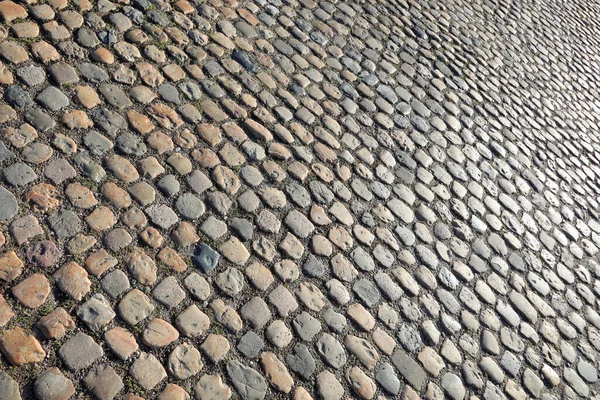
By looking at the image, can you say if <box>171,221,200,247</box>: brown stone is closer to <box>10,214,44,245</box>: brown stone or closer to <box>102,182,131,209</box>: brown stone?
<box>102,182,131,209</box>: brown stone

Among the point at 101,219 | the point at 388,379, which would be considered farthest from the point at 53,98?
the point at 388,379

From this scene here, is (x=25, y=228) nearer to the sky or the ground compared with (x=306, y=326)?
nearer to the ground

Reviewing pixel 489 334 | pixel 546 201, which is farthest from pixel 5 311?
pixel 546 201

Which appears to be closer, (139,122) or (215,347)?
(215,347)

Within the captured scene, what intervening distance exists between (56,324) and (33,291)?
0.62 feet

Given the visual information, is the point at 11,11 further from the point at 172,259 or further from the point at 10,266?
the point at 172,259

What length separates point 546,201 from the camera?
4.62 metres

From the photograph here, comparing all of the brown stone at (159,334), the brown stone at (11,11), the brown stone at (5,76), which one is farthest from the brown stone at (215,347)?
the brown stone at (11,11)

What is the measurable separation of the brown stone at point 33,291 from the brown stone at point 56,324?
0.25 ft

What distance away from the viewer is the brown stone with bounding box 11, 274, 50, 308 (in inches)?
96.0

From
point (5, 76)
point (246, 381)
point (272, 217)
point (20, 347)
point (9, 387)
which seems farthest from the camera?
point (272, 217)

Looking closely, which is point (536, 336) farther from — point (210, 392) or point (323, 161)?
point (210, 392)

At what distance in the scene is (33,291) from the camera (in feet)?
8.13

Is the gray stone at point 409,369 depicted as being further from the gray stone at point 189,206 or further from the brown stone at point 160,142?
the brown stone at point 160,142
